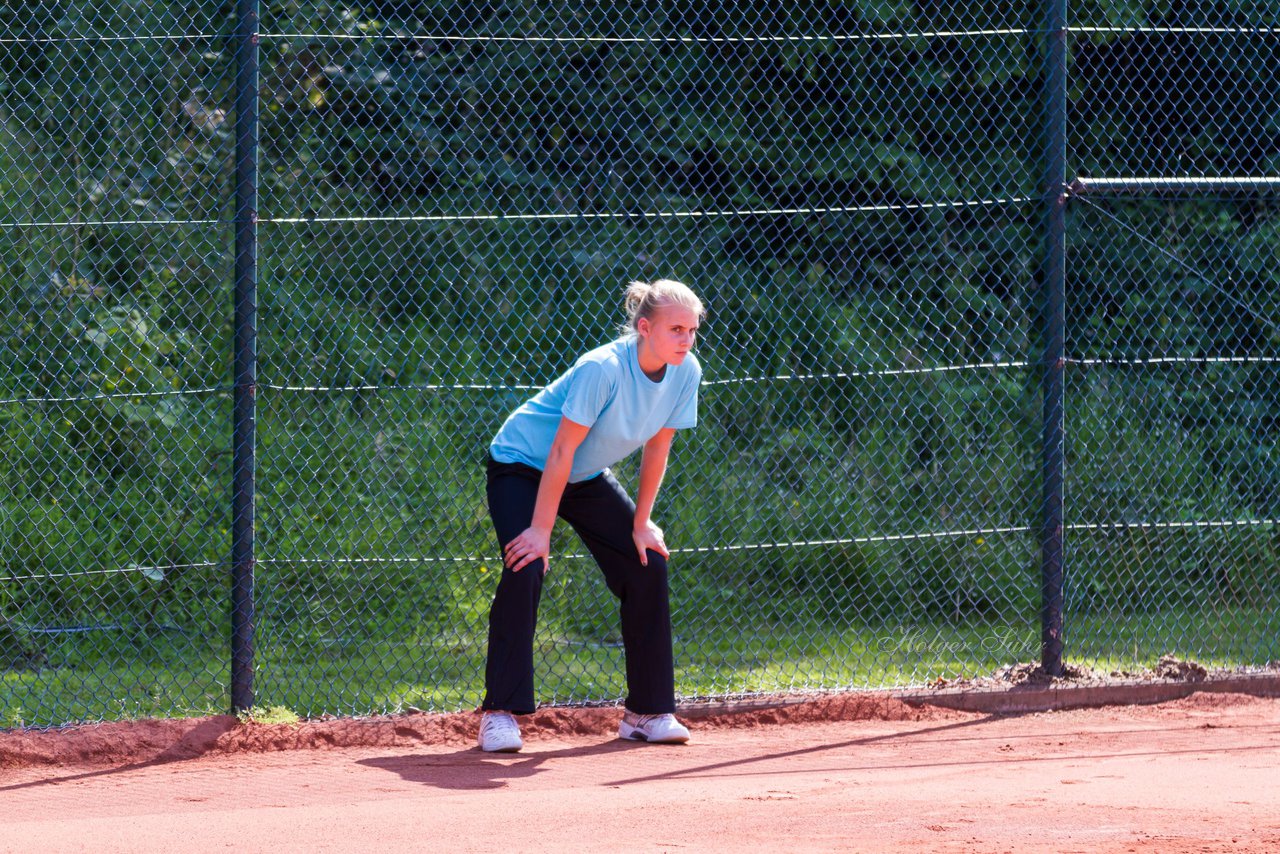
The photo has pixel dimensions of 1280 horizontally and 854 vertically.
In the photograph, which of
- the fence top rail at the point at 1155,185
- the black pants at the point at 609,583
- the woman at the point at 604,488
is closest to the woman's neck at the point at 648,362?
the woman at the point at 604,488

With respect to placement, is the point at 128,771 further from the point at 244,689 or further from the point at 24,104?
Answer: the point at 24,104

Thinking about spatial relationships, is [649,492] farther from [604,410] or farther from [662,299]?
[662,299]

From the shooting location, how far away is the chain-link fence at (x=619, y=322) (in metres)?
7.43

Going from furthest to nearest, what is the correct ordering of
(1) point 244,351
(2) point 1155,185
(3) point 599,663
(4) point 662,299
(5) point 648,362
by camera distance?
1. (3) point 599,663
2. (2) point 1155,185
3. (1) point 244,351
4. (5) point 648,362
5. (4) point 662,299

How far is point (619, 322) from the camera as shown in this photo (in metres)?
9.08

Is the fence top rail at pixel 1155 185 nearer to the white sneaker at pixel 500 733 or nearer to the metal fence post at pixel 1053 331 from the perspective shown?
the metal fence post at pixel 1053 331

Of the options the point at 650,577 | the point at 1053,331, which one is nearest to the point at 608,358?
the point at 650,577

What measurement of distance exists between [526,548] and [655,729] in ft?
2.94

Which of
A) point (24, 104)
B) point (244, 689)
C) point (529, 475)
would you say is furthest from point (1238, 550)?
point (24, 104)

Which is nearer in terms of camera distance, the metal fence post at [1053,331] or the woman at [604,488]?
the woman at [604,488]

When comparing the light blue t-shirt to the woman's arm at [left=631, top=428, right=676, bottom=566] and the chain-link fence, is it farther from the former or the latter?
the chain-link fence

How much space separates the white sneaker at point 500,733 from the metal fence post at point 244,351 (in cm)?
90

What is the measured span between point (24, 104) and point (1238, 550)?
274 inches

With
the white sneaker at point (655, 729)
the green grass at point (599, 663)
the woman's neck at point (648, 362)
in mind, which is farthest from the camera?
the green grass at point (599, 663)
